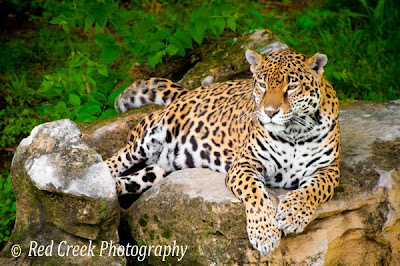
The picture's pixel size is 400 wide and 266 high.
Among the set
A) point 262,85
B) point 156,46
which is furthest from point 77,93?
point 262,85

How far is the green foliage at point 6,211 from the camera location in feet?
27.5

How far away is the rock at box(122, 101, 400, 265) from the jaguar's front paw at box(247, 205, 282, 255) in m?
0.17

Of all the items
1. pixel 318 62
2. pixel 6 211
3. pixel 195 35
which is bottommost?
pixel 6 211

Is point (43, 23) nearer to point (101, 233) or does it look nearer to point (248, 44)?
point (248, 44)

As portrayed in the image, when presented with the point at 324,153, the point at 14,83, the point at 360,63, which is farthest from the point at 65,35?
the point at 324,153

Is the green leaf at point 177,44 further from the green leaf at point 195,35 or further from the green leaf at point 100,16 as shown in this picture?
the green leaf at point 100,16

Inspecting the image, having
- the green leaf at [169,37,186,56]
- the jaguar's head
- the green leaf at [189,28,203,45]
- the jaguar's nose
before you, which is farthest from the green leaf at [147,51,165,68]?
the jaguar's nose

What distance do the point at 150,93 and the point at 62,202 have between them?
324 cm

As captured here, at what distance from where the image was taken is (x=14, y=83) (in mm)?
11969

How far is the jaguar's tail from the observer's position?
9.69 meters

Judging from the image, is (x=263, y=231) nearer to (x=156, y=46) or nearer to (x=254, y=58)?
(x=254, y=58)

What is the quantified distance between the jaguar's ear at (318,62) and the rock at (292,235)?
1290mm

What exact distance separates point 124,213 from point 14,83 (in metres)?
5.33

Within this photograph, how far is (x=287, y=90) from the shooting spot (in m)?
6.75
